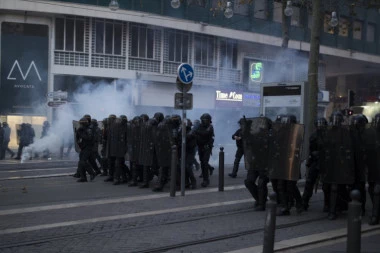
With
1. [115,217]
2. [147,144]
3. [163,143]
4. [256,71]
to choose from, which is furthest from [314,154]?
[256,71]

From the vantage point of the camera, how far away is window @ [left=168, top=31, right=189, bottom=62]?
100ft

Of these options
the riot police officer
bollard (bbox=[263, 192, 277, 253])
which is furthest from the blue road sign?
bollard (bbox=[263, 192, 277, 253])

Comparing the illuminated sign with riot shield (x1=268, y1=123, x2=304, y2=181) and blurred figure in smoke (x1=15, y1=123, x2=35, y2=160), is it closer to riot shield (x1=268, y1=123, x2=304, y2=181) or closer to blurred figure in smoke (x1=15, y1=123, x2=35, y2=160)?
blurred figure in smoke (x1=15, y1=123, x2=35, y2=160)

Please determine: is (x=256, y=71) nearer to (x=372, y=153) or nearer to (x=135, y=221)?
(x=372, y=153)

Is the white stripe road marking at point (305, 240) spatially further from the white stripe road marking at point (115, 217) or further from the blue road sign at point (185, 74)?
the blue road sign at point (185, 74)

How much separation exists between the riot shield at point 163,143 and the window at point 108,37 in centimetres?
1779

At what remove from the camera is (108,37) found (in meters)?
28.4

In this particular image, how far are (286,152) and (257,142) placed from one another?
0.59 metres

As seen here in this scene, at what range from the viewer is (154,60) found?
29.8 m

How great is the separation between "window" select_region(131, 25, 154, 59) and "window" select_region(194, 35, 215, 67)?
320cm

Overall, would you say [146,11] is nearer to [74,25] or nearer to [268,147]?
[74,25]

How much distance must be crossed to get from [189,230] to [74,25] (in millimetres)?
22034

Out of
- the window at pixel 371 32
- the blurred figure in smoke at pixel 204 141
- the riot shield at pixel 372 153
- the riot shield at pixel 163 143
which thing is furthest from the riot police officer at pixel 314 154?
the window at pixel 371 32

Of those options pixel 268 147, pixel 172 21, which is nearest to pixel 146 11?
pixel 172 21
